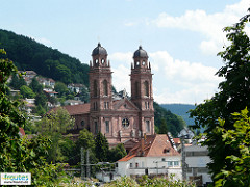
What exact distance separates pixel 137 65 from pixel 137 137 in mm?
14284

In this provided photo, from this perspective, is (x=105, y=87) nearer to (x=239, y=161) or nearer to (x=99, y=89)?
(x=99, y=89)

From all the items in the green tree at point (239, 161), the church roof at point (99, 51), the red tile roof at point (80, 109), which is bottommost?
the green tree at point (239, 161)

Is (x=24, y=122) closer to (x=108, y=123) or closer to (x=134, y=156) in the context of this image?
(x=134, y=156)

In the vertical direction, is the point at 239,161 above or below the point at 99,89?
below

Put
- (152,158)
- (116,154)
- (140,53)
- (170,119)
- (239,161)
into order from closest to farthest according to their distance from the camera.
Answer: (239,161) < (152,158) < (116,154) < (140,53) < (170,119)

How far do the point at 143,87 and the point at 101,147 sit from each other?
20.9 m

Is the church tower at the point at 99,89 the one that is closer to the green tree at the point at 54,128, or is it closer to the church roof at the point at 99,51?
the church roof at the point at 99,51

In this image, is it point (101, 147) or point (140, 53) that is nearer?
point (101, 147)

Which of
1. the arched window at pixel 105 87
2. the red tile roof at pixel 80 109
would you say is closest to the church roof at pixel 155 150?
the arched window at pixel 105 87

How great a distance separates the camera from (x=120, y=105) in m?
107

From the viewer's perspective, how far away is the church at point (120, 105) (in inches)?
4092

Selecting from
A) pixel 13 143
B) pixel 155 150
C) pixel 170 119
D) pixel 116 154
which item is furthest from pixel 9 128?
pixel 170 119

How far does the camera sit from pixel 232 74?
16203 mm

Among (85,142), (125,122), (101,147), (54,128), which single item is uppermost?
(125,122)
